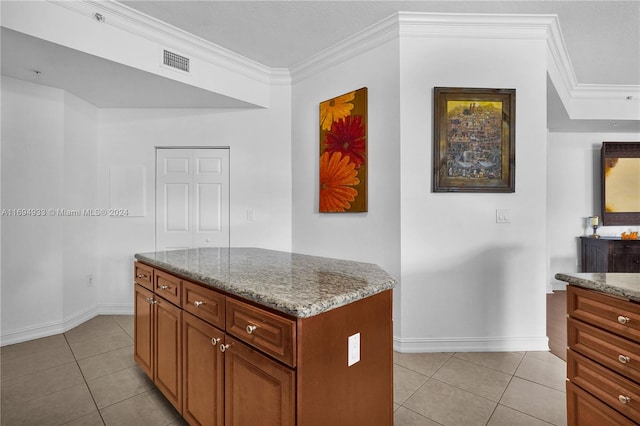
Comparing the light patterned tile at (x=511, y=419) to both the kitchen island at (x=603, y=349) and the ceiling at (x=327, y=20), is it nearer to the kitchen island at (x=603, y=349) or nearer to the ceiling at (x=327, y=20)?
the kitchen island at (x=603, y=349)

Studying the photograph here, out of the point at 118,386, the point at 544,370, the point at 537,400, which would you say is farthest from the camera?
the point at 544,370

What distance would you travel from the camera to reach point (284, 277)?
1.39 m

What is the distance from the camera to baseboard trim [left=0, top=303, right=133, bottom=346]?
112 inches

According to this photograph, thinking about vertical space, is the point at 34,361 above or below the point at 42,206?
below

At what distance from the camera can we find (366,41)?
9.39 feet

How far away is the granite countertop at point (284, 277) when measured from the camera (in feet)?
3.48

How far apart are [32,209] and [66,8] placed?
6.27 ft

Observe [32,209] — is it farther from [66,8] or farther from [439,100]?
[439,100]

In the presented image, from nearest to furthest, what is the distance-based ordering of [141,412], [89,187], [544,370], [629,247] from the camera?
A: [141,412], [544,370], [89,187], [629,247]

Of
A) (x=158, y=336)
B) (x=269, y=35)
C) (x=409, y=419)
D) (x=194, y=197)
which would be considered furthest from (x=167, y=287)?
(x=269, y=35)

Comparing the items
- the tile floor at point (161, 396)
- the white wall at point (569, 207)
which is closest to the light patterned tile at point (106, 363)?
the tile floor at point (161, 396)

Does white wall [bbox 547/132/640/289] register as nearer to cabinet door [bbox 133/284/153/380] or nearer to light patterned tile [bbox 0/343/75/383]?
cabinet door [bbox 133/284/153/380]

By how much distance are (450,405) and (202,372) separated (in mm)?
1512

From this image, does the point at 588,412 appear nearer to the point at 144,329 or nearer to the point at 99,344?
the point at 144,329
